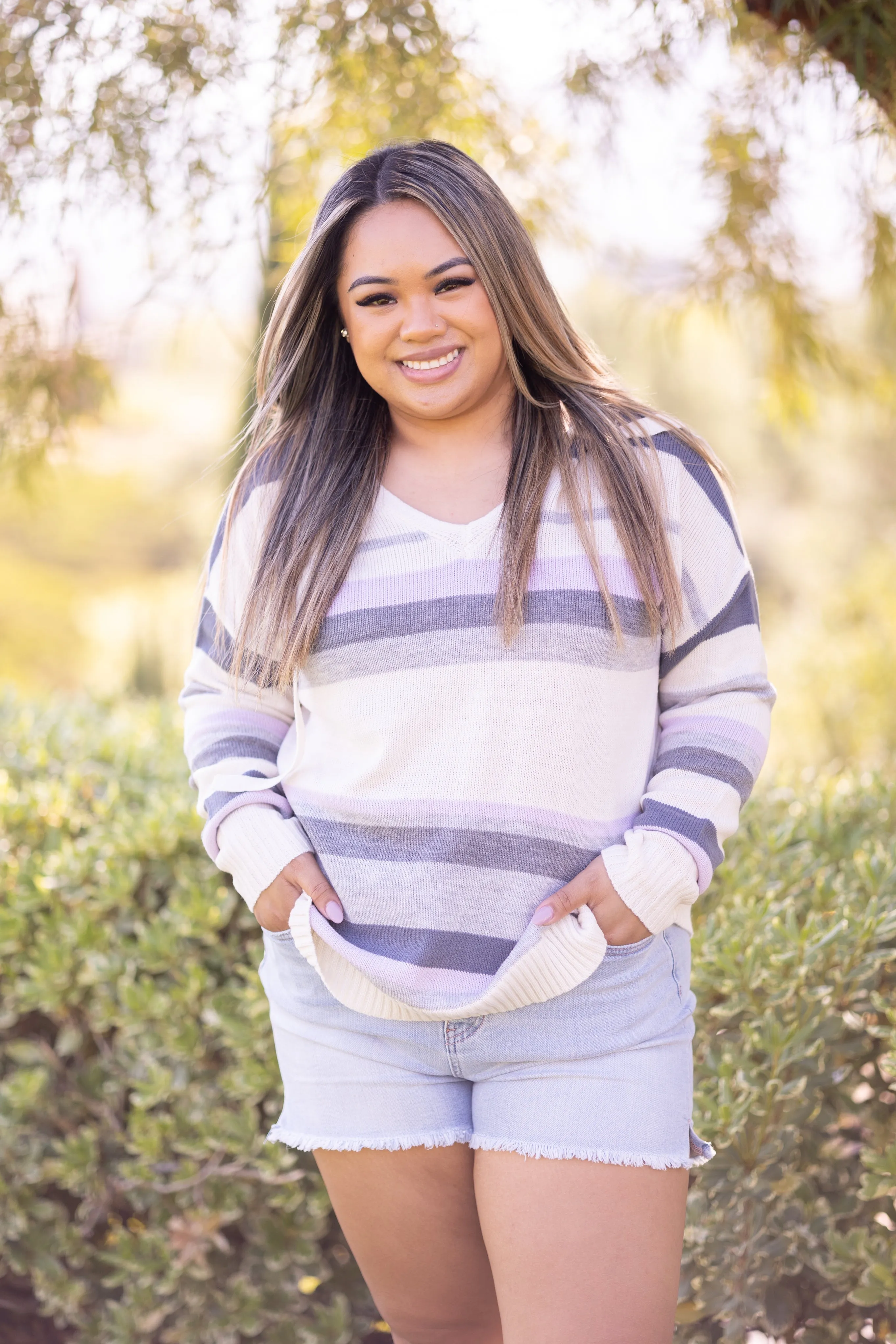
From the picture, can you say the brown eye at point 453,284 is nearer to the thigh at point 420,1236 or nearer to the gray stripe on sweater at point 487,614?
the gray stripe on sweater at point 487,614

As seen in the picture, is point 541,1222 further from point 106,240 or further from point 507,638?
point 106,240

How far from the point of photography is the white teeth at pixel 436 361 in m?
1.56

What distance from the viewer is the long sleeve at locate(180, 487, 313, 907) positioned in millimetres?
1580

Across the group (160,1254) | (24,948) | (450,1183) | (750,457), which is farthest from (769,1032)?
(750,457)

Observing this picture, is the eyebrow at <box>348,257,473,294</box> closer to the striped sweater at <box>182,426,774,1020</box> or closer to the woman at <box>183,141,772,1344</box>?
the woman at <box>183,141,772,1344</box>

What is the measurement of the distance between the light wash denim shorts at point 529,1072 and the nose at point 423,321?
82cm

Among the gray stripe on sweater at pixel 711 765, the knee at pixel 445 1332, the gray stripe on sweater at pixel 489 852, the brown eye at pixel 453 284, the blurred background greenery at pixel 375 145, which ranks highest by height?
the blurred background greenery at pixel 375 145

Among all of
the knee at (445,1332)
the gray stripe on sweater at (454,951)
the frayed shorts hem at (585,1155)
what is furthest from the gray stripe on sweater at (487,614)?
the knee at (445,1332)

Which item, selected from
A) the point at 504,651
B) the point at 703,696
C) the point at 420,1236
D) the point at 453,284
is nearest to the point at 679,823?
the point at 703,696

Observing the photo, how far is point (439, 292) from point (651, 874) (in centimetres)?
79

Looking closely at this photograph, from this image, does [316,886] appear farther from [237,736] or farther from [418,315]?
[418,315]

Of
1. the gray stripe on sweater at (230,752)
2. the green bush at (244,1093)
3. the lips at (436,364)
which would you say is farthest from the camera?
the green bush at (244,1093)

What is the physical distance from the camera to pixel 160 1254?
7.59ft

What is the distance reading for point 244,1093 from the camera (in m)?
2.25
